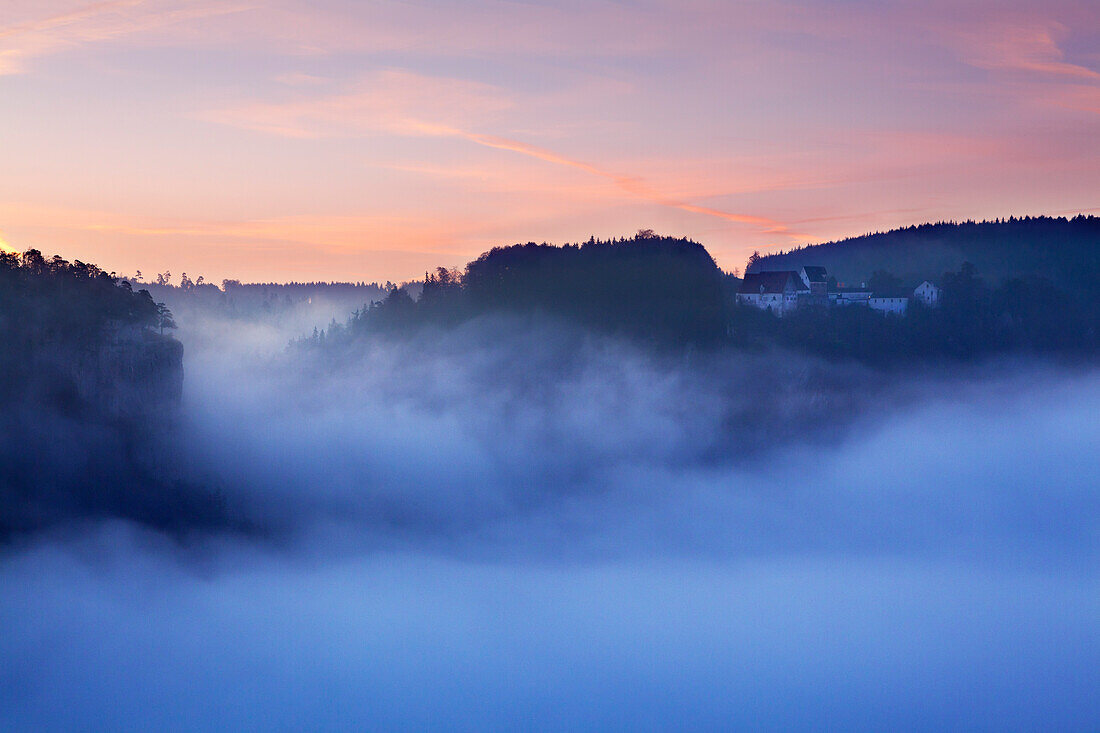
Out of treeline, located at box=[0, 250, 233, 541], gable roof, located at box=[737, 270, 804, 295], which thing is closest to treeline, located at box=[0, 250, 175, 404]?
treeline, located at box=[0, 250, 233, 541]

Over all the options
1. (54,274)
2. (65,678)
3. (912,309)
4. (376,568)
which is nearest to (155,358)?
(54,274)

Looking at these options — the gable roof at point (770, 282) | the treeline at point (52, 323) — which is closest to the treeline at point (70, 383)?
the treeline at point (52, 323)

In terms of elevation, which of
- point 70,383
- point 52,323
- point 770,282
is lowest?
point 70,383

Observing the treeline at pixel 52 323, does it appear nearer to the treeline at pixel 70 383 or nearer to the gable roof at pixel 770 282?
the treeline at pixel 70 383

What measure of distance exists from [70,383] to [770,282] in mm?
114511

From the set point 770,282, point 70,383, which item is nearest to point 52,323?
point 70,383

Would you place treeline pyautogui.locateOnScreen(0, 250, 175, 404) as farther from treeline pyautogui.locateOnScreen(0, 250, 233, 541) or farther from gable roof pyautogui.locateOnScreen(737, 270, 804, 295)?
gable roof pyautogui.locateOnScreen(737, 270, 804, 295)

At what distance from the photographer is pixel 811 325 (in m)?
176

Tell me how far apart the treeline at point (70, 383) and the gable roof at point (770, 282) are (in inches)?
3963

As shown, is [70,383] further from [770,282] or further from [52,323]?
[770,282]

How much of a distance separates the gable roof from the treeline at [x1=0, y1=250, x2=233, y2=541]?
100655mm

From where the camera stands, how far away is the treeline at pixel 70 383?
116 meters

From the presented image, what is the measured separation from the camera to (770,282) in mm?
166750

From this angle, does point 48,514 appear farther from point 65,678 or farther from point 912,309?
point 912,309
